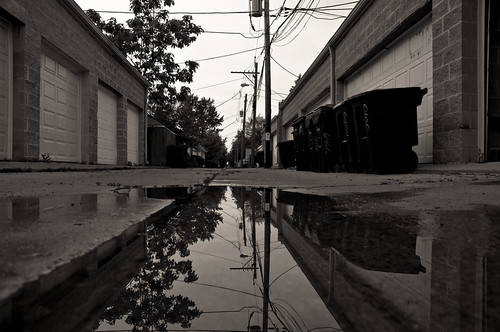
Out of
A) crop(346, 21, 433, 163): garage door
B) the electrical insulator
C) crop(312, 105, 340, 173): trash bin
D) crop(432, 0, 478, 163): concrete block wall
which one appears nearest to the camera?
crop(432, 0, 478, 163): concrete block wall

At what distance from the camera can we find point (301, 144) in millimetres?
9125

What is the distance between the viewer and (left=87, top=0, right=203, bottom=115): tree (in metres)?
18.7

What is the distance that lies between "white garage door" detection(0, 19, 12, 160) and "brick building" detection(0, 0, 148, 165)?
0.05 ft

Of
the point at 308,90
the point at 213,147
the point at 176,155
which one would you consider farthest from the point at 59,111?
the point at 213,147

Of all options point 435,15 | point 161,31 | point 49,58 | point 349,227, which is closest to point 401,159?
point 435,15

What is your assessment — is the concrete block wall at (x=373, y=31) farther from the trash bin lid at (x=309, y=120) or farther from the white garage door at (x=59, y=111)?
the white garage door at (x=59, y=111)

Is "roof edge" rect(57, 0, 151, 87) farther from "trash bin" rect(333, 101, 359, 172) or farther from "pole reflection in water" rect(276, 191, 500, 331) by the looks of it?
"pole reflection in water" rect(276, 191, 500, 331)

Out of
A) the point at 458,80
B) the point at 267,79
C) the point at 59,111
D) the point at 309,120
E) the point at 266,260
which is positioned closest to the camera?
the point at 266,260

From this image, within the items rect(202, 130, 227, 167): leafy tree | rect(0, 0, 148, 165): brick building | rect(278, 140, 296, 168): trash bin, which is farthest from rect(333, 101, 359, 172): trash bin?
rect(202, 130, 227, 167): leafy tree

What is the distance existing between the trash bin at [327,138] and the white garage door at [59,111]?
5.78m

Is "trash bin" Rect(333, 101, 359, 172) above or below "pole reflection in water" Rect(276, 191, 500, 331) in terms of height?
above

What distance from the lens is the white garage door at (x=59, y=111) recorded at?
24.7ft

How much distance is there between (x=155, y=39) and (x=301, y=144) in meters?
13.4

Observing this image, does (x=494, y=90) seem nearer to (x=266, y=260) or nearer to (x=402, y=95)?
(x=402, y=95)
